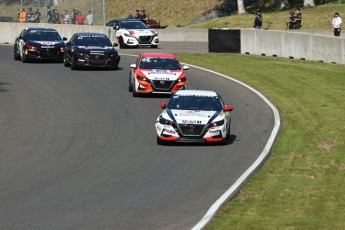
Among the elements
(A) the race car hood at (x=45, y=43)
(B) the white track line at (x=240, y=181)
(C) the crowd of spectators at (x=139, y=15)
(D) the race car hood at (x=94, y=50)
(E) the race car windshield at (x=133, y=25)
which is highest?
(C) the crowd of spectators at (x=139, y=15)

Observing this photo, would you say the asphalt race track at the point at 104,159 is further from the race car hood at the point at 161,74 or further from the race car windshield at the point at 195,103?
the race car windshield at the point at 195,103

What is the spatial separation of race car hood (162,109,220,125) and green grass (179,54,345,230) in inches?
69.7

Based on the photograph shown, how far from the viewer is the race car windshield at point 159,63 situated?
1363 inches

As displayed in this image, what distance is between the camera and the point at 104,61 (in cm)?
4191

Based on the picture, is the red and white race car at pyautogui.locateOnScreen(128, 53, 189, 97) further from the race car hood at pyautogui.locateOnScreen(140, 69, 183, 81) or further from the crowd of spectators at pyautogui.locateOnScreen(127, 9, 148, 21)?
the crowd of spectators at pyautogui.locateOnScreen(127, 9, 148, 21)

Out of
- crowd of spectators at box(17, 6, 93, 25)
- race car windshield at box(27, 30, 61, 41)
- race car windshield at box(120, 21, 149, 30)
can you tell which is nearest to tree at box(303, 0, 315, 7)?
crowd of spectators at box(17, 6, 93, 25)

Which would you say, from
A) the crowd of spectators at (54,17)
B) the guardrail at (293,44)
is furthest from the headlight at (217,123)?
the crowd of spectators at (54,17)

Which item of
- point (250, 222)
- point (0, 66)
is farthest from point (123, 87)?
point (250, 222)

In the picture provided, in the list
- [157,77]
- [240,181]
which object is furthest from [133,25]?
[240,181]

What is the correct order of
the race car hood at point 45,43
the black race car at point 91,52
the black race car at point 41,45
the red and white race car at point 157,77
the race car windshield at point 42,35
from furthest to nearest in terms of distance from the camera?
the race car windshield at point 42,35, the black race car at point 41,45, the race car hood at point 45,43, the black race car at point 91,52, the red and white race car at point 157,77

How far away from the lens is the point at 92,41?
42469 millimetres

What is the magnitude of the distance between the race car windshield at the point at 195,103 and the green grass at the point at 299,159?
1.92m

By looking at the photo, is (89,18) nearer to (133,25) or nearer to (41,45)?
(133,25)

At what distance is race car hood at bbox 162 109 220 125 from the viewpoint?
24.4m
